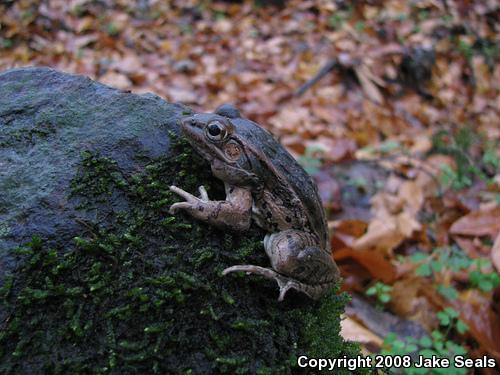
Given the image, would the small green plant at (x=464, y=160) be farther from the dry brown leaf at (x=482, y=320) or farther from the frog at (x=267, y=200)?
the frog at (x=267, y=200)

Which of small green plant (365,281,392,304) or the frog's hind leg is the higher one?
the frog's hind leg

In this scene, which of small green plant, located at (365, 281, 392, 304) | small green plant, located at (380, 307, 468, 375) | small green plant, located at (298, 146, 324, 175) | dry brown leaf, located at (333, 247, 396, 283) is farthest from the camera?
small green plant, located at (298, 146, 324, 175)

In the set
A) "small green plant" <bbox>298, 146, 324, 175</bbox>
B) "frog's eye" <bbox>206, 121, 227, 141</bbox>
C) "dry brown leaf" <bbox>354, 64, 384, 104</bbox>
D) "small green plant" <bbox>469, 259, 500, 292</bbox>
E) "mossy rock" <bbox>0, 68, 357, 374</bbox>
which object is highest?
"frog's eye" <bbox>206, 121, 227, 141</bbox>

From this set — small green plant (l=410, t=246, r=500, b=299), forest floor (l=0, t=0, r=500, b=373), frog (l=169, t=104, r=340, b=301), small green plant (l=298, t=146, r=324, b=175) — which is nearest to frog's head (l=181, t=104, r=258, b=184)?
frog (l=169, t=104, r=340, b=301)

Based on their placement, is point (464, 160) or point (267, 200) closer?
point (267, 200)

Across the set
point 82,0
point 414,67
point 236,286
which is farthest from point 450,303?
point 82,0

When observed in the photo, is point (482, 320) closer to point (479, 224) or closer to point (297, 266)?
point (479, 224)

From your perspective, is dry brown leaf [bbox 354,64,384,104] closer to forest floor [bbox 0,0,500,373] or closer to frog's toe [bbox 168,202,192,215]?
forest floor [bbox 0,0,500,373]

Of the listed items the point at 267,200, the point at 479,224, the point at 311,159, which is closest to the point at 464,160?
the point at 479,224
